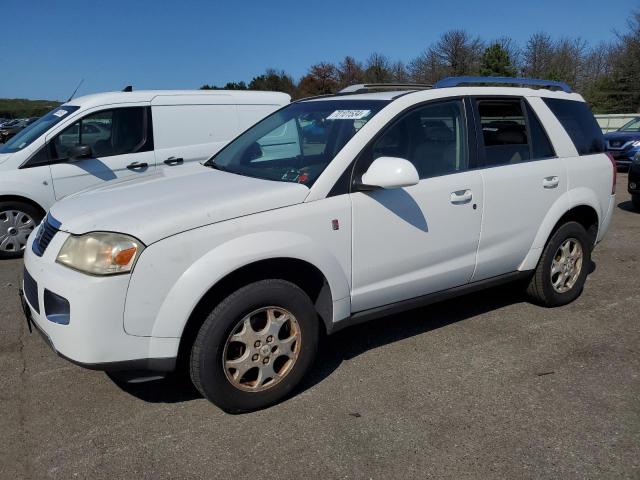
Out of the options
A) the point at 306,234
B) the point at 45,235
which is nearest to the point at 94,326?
the point at 45,235

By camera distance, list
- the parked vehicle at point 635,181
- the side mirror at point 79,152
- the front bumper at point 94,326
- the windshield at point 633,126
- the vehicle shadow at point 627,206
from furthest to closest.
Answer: the windshield at point 633,126, the vehicle shadow at point 627,206, the parked vehicle at point 635,181, the side mirror at point 79,152, the front bumper at point 94,326

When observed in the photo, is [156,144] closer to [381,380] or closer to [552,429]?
[381,380]

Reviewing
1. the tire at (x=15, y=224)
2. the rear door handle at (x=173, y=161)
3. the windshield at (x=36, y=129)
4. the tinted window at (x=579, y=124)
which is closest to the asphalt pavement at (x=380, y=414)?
the tinted window at (x=579, y=124)

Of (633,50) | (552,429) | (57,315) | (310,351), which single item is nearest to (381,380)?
(310,351)

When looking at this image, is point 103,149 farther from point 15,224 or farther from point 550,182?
point 550,182

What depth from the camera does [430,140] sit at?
3.64 m

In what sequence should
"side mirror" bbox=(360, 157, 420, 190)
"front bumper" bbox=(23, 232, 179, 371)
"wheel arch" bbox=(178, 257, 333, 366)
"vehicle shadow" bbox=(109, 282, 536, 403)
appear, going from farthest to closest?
"vehicle shadow" bbox=(109, 282, 536, 403) < "side mirror" bbox=(360, 157, 420, 190) < "wheel arch" bbox=(178, 257, 333, 366) < "front bumper" bbox=(23, 232, 179, 371)

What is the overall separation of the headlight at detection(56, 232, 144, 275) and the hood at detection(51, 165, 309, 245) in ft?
0.13

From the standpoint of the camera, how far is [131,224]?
268 centimetres

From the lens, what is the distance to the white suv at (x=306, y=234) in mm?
2658

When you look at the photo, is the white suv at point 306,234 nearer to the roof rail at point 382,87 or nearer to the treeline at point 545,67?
the roof rail at point 382,87

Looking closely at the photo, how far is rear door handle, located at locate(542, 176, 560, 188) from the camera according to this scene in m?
4.15

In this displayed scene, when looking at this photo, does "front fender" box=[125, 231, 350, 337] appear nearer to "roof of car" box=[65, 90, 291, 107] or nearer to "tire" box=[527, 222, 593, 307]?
"tire" box=[527, 222, 593, 307]

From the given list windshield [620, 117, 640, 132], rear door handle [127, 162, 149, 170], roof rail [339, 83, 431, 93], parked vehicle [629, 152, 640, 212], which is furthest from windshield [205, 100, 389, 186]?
windshield [620, 117, 640, 132]
